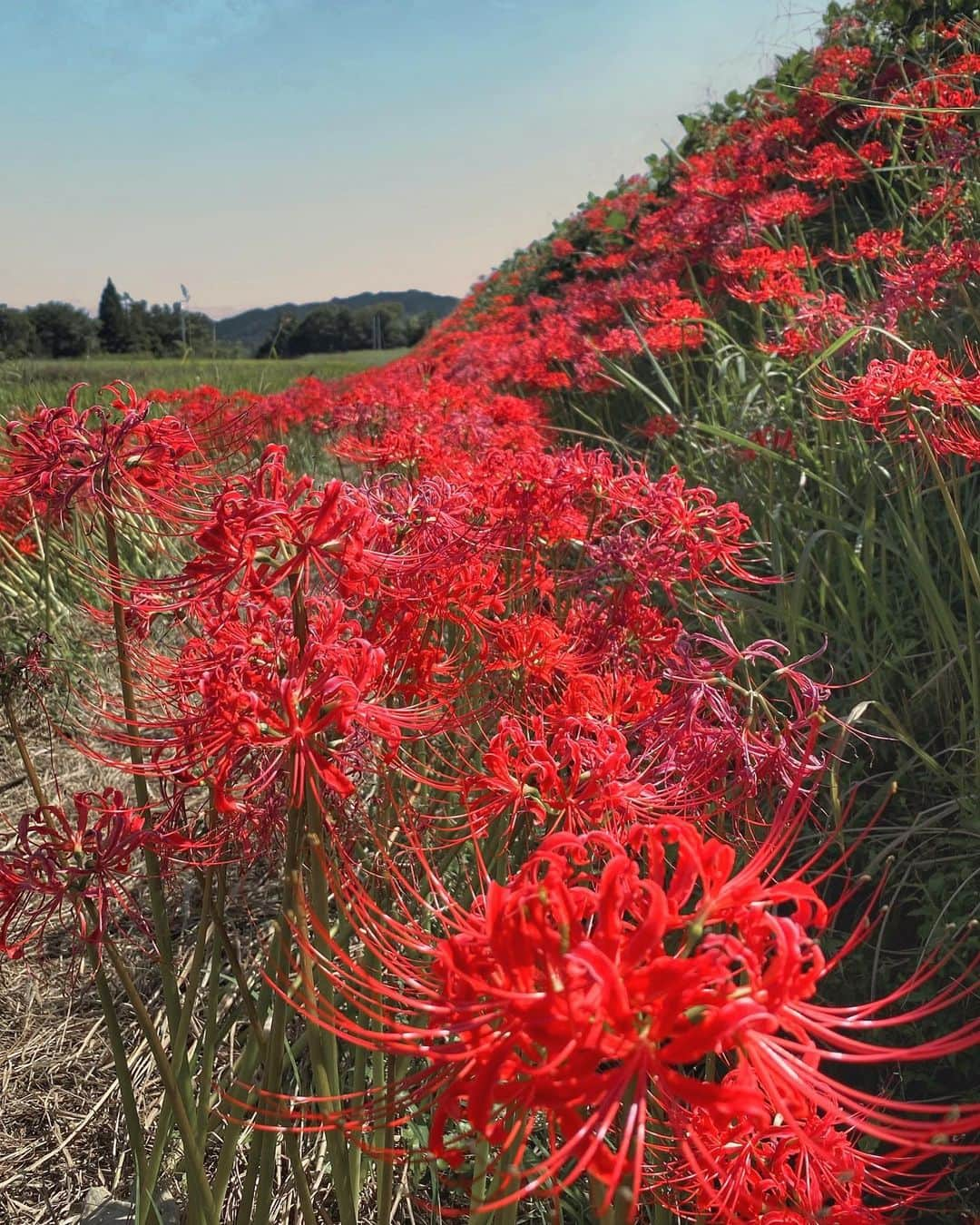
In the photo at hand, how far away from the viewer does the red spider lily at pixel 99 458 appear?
1422 mm

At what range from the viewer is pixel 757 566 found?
10.8 feet

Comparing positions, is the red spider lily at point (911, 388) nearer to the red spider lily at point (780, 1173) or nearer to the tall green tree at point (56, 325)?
the red spider lily at point (780, 1173)

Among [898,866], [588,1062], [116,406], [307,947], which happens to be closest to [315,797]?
[307,947]

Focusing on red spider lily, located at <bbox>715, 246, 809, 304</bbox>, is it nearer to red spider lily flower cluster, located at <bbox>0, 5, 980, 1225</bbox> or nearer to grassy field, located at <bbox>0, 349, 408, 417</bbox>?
red spider lily flower cluster, located at <bbox>0, 5, 980, 1225</bbox>

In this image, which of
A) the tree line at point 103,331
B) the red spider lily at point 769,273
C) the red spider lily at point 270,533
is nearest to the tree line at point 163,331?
the tree line at point 103,331

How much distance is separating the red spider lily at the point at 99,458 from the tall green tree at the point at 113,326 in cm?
1427

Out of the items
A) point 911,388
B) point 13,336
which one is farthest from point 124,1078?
point 13,336

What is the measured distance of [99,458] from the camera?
142cm

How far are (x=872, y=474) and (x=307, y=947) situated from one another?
242 centimetres

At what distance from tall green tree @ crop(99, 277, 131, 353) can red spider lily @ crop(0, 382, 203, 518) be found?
1427 cm

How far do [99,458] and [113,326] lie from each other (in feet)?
77.1

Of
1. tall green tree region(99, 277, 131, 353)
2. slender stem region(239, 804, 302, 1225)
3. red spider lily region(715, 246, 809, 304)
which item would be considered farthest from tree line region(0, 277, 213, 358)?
slender stem region(239, 804, 302, 1225)

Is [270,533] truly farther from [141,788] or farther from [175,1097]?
[175,1097]

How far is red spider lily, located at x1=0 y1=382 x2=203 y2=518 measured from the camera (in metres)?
1.42
